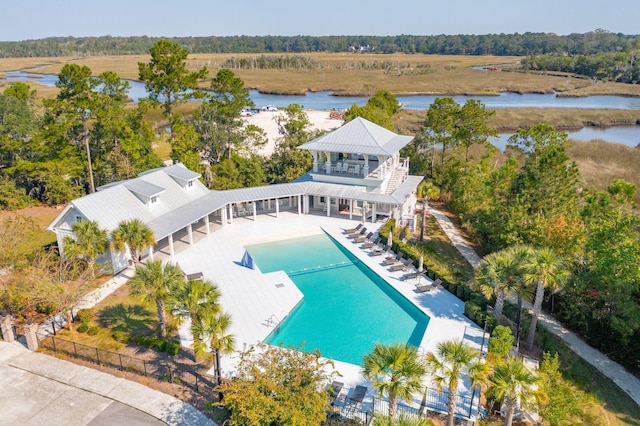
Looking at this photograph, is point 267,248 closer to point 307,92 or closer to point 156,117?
point 156,117

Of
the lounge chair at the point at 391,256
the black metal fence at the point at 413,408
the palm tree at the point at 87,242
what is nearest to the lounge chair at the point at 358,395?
the black metal fence at the point at 413,408

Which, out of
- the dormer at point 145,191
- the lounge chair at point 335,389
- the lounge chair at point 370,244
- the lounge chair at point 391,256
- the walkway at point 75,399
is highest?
the dormer at point 145,191

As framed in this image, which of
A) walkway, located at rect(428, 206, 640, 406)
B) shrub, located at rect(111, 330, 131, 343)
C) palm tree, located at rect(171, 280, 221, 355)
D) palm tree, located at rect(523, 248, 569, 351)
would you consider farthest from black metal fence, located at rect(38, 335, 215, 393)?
walkway, located at rect(428, 206, 640, 406)

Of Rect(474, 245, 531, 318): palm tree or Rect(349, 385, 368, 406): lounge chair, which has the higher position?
Rect(474, 245, 531, 318): palm tree

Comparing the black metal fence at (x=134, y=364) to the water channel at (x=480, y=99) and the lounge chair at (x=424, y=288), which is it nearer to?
the lounge chair at (x=424, y=288)

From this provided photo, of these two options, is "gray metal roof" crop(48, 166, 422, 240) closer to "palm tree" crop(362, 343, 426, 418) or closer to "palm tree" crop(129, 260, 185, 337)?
"palm tree" crop(129, 260, 185, 337)
